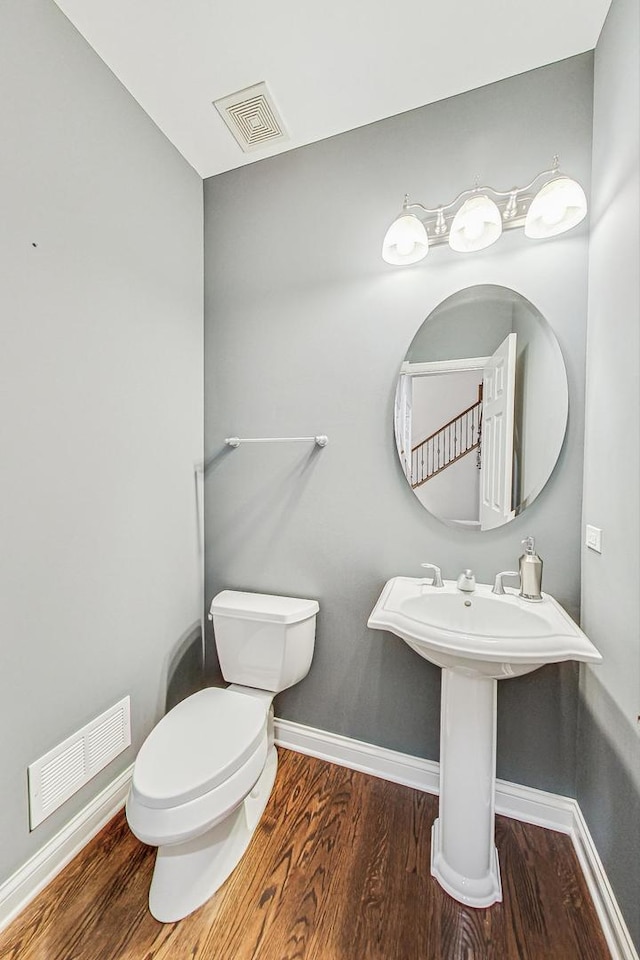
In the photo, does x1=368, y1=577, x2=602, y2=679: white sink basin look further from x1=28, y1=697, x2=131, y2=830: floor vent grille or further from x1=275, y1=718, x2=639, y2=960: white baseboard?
x1=28, y1=697, x2=131, y2=830: floor vent grille

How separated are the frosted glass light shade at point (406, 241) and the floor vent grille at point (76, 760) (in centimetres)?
189

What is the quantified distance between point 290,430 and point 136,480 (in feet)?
2.11

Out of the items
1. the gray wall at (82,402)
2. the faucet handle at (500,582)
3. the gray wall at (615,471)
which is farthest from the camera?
the faucet handle at (500,582)

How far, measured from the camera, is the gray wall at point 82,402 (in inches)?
41.5

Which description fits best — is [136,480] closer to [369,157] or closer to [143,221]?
[143,221]

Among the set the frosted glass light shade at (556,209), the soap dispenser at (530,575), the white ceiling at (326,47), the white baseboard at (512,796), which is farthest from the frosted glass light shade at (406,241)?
the white baseboard at (512,796)

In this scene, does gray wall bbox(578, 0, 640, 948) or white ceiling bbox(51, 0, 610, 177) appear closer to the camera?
gray wall bbox(578, 0, 640, 948)

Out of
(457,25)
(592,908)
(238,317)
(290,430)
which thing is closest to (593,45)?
(457,25)

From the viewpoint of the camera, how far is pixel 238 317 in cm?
175

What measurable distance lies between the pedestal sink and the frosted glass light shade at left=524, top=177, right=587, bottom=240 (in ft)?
3.87

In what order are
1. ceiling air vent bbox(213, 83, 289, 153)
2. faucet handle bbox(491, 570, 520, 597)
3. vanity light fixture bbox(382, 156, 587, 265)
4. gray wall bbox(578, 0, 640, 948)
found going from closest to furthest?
1. gray wall bbox(578, 0, 640, 948)
2. vanity light fixture bbox(382, 156, 587, 265)
3. faucet handle bbox(491, 570, 520, 597)
4. ceiling air vent bbox(213, 83, 289, 153)

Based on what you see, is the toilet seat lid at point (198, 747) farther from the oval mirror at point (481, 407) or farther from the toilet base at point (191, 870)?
the oval mirror at point (481, 407)

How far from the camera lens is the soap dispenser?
123 cm

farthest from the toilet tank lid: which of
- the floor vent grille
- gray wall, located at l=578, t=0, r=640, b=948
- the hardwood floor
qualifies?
gray wall, located at l=578, t=0, r=640, b=948
